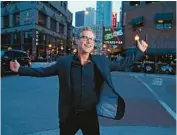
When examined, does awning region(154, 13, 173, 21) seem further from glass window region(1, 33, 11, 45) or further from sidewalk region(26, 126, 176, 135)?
glass window region(1, 33, 11, 45)

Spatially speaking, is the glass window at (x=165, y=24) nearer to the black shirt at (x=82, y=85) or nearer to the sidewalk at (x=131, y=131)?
the sidewalk at (x=131, y=131)

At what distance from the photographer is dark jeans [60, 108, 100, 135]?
3574 mm

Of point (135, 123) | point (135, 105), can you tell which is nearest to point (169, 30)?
point (135, 105)

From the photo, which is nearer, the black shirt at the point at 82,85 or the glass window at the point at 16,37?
the black shirt at the point at 82,85

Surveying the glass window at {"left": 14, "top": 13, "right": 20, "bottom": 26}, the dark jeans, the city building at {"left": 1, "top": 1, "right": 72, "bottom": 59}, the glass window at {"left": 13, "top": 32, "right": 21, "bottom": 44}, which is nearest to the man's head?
the dark jeans

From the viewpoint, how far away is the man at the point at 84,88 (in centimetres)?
353

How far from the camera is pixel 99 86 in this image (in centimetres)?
364

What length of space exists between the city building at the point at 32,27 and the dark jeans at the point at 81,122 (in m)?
66.0

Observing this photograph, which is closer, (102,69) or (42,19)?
(102,69)

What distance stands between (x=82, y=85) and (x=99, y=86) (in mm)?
217

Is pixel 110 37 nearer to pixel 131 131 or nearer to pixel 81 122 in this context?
pixel 131 131

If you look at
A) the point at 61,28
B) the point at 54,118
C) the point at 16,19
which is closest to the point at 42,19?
the point at 16,19

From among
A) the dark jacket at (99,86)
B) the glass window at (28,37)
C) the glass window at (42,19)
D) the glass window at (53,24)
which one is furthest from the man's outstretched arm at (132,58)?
the glass window at (53,24)

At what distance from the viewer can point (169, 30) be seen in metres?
39.9
